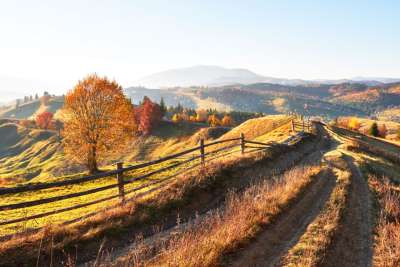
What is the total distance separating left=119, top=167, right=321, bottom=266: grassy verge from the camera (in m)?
8.88

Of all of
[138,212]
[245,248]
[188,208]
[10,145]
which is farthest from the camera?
[10,145]

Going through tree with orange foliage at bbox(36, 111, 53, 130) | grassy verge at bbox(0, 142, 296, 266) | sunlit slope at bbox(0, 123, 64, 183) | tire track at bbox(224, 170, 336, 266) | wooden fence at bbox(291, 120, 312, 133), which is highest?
grassy verge at bbox(0, 142, 296, 266)

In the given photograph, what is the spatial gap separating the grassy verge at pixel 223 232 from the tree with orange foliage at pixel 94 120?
29.3m

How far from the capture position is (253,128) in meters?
68.5

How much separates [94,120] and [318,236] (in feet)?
114

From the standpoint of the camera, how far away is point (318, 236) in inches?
445

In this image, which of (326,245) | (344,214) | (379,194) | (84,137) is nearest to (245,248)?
(326,245)

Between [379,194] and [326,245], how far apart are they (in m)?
8.90

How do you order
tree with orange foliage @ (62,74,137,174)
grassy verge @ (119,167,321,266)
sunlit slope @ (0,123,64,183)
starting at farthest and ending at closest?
sunlit slope @ (0,123,64,183) → tree with orange foliage @ (62,74,137,174) → grassy verge @ (119,167,321,266)

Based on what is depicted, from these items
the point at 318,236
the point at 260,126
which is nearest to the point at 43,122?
the point at 260,126

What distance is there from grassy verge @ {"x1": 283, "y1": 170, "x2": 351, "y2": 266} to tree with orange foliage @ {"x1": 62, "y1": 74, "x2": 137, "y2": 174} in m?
31.3

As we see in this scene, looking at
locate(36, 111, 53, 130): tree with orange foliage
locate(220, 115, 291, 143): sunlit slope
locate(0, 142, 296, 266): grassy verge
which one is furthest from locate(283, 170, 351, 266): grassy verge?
locate(36, 111, 53, 130): tree with orange foliage

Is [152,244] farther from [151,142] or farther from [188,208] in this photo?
[151,142]

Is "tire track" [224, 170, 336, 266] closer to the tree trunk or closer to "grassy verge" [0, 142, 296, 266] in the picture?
"grassy verge" [0, 142, 296, 266]
